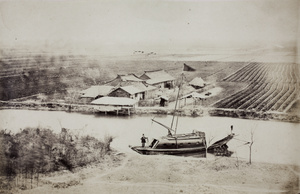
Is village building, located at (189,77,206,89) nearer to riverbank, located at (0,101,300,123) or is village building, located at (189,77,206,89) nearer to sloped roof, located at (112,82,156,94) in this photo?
riverbank, located at (0,101,300,123)

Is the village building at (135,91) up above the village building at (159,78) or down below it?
below

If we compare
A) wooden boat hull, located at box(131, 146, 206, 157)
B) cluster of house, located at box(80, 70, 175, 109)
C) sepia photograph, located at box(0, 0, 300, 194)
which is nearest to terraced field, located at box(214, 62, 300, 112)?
sepia photograph, located at box(0, 0, 300, 194)

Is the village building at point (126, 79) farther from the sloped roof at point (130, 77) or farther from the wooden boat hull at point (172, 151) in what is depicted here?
the wooden boat hull at point (172, 151)

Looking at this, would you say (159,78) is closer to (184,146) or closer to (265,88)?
(184,146)

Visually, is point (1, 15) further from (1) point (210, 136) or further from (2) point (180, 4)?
(1) point (210, 136)

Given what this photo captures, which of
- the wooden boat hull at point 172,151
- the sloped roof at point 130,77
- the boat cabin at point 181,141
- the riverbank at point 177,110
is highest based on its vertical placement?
the sloped roof at point 130,77

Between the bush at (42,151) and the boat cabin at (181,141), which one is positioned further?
the bush at (42,151)

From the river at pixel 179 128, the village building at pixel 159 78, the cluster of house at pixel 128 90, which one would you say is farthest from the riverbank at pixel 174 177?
the village building at pixel 159 78

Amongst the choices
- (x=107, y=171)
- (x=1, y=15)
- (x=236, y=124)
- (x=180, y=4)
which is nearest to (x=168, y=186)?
(x=107, y=171)
